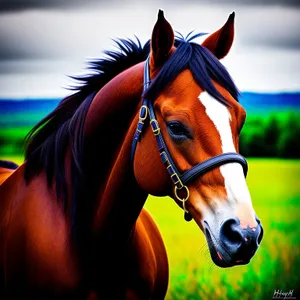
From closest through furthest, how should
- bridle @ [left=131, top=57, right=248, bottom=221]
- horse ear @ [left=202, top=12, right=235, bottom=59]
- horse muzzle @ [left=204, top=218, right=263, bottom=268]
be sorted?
horse muzzle @ [left=204, top=218, right=263, bottom=268]
bridle @ [left=131, top=57, right=248, bottom=221]
horse ear @ [left=202, top=12, right=235, bottom=59]

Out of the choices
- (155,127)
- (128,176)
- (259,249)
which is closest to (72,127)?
(128,176)

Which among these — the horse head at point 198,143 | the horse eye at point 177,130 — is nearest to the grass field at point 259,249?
the horse head at point 198,143

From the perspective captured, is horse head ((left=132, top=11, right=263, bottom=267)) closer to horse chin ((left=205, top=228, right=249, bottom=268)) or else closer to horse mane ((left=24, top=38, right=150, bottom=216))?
horse chin ((left=205, top=228, right=249, bottom=268))

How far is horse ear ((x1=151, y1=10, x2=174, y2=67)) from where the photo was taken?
1.99m

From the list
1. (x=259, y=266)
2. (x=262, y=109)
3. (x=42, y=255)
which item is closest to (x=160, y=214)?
(x=259, y=266)

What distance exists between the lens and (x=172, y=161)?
6.47 ft

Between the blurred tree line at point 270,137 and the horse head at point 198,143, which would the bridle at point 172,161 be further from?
the blurred tree line at point 270,137

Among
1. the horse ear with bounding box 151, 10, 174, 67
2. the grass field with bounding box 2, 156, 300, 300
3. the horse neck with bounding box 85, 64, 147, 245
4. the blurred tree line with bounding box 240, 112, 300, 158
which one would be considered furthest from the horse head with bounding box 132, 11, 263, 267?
the blurred tree line with bounding box 240, 112, 300, 158

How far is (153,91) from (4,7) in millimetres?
1834

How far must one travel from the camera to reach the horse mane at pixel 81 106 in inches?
79.4

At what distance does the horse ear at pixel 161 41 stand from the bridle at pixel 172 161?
71 millimetres

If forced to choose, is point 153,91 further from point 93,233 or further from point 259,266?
point 259,266

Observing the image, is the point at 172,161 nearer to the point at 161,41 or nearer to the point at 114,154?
Result: the point at 114,154

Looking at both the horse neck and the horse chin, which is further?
the horse neck
